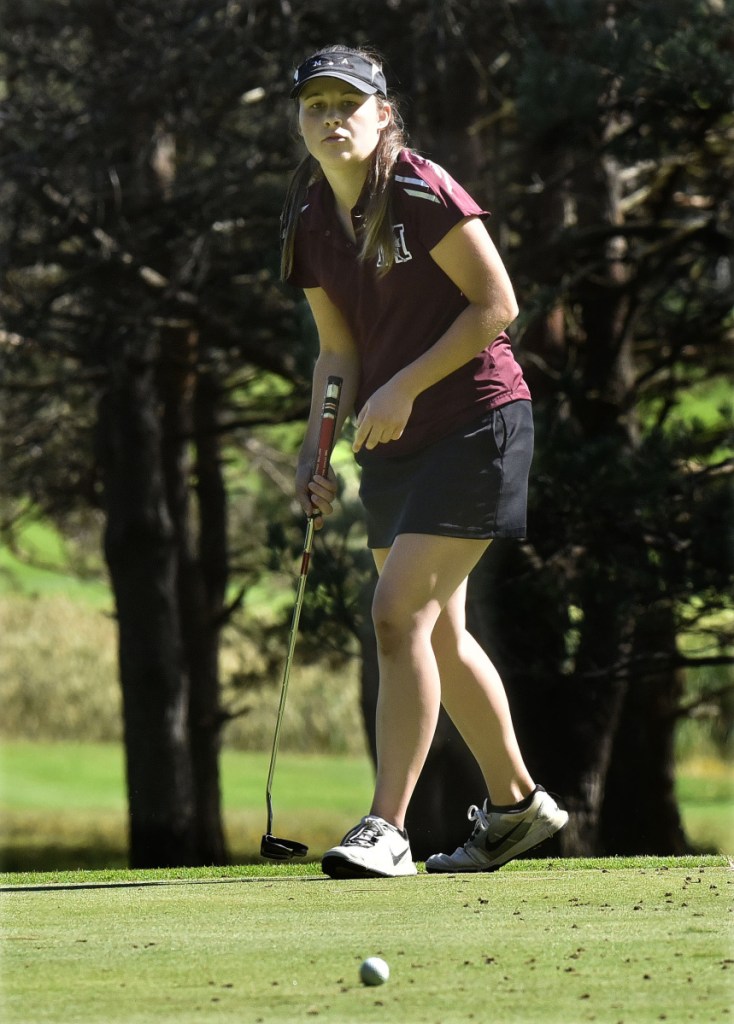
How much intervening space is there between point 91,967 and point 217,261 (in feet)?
20.5

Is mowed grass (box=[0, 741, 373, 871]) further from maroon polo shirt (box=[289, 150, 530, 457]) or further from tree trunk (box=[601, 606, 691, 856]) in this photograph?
maroon polo shirt (box=[289, 150, 530, 457])

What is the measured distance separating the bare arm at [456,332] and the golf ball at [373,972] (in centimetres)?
129

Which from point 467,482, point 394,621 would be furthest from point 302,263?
point 394,621

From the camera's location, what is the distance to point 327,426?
3674mm

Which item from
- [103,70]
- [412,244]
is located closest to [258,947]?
[412,244]

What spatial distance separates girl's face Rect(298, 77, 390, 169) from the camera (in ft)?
11.3

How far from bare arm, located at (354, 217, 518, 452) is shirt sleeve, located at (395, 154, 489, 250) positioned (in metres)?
0.02

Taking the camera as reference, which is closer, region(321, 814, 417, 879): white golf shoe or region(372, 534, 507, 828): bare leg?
region(321, 814, 417, 879): white golf shoe

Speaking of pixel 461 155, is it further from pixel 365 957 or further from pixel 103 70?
pixel 365 957

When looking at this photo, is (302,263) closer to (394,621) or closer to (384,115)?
(384,115)

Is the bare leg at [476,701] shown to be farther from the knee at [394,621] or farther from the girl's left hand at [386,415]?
the girl's left hand at [386,415]

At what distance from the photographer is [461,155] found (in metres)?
7.69

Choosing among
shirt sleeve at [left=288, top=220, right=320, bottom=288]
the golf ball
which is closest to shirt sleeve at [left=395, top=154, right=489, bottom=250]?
shirt sleeve at [left=288, top=220, right=320, bottom=288]

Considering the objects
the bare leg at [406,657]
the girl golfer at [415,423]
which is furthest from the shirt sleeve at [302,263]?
the bare leg at [406,657]
